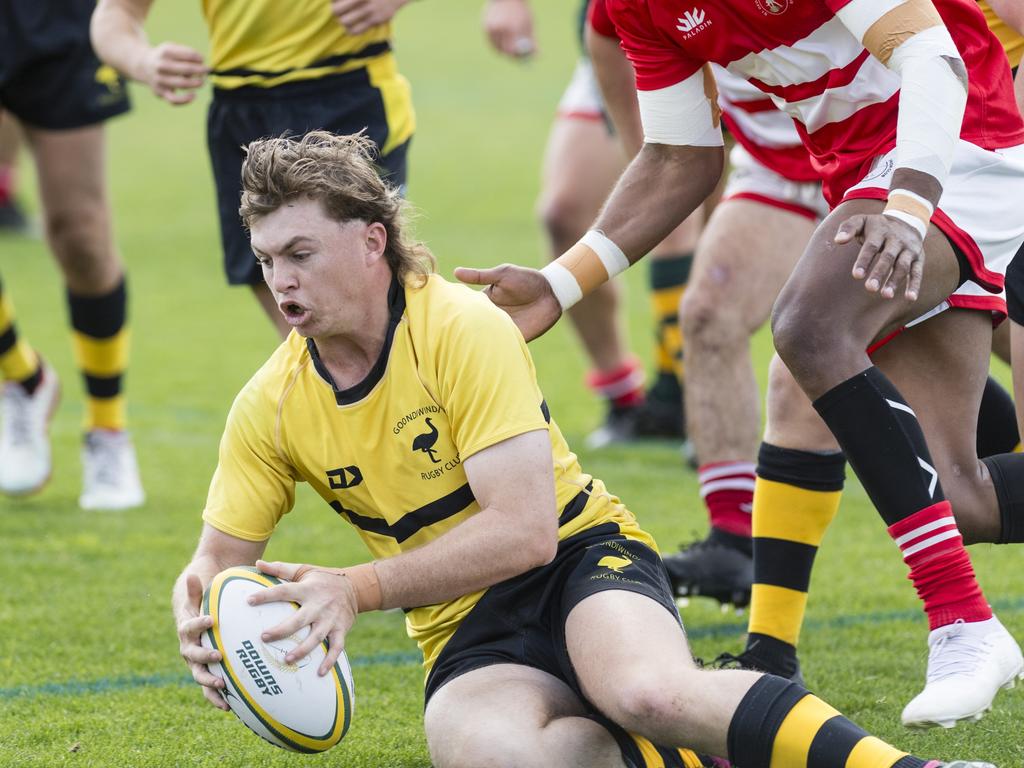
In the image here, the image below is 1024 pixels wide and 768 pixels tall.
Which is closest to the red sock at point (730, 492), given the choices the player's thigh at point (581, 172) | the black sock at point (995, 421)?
the black sock at point (995, 421)

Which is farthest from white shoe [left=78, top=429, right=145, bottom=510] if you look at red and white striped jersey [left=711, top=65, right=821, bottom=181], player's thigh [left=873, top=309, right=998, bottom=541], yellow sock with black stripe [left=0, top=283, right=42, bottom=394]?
player's thigh [left=873, top=309, right=998, bottom=541]

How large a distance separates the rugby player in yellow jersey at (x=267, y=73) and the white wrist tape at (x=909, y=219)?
209 cm

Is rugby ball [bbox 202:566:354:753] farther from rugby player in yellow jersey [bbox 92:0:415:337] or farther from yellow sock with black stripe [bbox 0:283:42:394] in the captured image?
yellow sock with black stripe [bbox 0:283:42:394]

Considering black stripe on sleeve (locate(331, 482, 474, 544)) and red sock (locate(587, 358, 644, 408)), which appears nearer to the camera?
black stripe on sleeve (locate(331, 482, 474, 544))

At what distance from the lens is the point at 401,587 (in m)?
3.09

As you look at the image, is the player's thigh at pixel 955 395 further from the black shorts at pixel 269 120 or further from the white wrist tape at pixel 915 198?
the black shorts at pixel 269 120

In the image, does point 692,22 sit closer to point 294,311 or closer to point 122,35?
point 294,311

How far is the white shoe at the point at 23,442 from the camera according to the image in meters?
6.04

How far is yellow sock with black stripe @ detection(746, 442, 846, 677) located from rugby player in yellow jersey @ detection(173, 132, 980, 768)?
1.64ft

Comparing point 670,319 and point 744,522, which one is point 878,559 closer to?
point 744,522

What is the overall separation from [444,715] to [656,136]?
1511 mm

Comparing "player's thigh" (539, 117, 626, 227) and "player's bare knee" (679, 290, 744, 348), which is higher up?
"player's bare knee" (679, 290, 744, 348)

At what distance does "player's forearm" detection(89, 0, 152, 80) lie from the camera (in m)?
4.75

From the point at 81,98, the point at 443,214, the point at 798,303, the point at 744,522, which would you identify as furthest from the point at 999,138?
the point at 443,214
